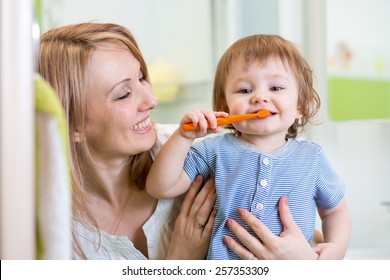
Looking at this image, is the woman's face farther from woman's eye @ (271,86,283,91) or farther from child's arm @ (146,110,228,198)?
woman's eye @ (271,86,283,91)

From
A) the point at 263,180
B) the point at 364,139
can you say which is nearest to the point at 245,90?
the point at 263,180

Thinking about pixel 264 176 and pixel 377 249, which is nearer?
pixel 264 176

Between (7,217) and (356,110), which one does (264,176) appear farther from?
(356,110)

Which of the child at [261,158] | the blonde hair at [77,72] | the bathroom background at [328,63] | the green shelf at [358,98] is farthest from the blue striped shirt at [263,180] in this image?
the green shelf at [358,98]

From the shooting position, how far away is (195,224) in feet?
2.91

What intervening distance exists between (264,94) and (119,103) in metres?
0.23

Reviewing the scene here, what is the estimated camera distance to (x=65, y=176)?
0.53m

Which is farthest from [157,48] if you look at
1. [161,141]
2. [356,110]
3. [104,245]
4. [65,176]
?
[65,176]

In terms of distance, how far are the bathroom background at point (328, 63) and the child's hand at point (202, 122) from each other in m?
0.76

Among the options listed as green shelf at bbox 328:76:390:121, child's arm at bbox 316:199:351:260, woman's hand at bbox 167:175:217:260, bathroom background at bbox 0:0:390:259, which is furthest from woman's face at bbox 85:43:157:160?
green shelf at bbox 328:76:390:121

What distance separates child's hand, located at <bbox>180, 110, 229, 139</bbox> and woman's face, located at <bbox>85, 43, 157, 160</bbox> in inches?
3.3

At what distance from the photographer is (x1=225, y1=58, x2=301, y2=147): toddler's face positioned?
33.4 inches

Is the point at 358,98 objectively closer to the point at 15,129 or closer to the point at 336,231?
the point at 336,231

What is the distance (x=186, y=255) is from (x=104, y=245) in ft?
0.44
